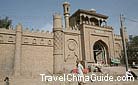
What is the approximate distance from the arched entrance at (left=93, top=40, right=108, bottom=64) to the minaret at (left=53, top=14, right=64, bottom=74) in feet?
23.5

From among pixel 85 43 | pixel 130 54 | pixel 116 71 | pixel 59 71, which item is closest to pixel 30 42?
pixel 59 71

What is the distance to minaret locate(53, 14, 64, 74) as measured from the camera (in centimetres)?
2423

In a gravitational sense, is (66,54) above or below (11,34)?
below

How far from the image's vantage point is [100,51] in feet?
99.6

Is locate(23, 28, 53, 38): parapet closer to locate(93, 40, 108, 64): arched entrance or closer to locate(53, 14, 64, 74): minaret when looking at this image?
locate(53, 14, 64, 74): minaret

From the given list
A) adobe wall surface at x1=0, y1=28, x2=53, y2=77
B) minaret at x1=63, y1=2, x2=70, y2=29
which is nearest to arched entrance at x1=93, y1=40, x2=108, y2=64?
minaret at x1=63, y1=2, x2=70, y2=29

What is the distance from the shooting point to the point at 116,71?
2420 centimetres

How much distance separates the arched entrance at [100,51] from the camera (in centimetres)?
2984

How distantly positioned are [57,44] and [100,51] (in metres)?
8.77

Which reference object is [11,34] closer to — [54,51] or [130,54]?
[54,51]

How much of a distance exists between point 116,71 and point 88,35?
7.02 meters

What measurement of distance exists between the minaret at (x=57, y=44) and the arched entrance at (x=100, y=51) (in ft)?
23.5

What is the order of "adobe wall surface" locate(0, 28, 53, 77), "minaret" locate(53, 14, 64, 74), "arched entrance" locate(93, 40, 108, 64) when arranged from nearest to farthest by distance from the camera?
1. "adobe wall surface" locate(0, 28, 53, 77)
2. "minaret" locate(53, 14, 64, 74)
3. "arched entrance" locate(93, 40, 108, 64)

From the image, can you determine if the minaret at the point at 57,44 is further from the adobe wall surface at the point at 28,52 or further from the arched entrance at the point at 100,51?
the arched entrance at the point at 100,51
